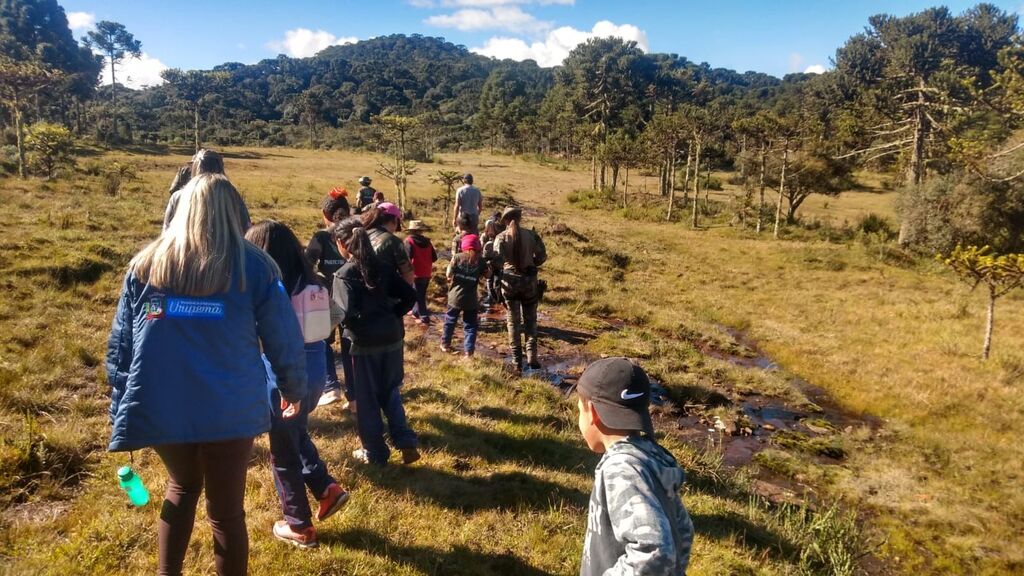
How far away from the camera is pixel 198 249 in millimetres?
2139

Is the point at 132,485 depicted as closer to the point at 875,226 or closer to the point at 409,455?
the point at 409,455

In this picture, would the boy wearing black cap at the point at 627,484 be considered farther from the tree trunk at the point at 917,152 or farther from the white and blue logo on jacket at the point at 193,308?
the tree trunk at the point at 917,152

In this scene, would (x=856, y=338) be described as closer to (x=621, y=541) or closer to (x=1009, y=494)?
(x=1009, y=494)

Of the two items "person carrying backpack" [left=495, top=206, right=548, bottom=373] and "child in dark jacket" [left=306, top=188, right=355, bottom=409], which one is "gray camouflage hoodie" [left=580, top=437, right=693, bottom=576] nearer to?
"child in dark jacket" [left=306, top=188, right=355, bottom=409]

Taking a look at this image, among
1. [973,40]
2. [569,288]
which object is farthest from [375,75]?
[569,288]

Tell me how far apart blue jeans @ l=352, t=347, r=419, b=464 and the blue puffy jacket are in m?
1.67

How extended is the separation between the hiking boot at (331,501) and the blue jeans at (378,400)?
74 centimetres

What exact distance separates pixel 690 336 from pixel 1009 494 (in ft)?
18.8

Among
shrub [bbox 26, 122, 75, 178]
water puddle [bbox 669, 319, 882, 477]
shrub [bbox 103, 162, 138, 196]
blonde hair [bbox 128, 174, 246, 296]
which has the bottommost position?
water puddle [bbox 669, 319, 882, 477]

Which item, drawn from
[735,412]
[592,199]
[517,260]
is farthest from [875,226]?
[517,260]

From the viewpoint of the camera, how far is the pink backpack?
10.3 ft

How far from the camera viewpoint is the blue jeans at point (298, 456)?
117 inches

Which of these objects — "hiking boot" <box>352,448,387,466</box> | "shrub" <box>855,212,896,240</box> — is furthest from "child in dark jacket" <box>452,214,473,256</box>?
"shrub" <box>855,212,896,240</box>

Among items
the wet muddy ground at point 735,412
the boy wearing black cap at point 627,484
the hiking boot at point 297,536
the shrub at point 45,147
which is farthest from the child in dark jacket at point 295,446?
the shrub at point 45,147
